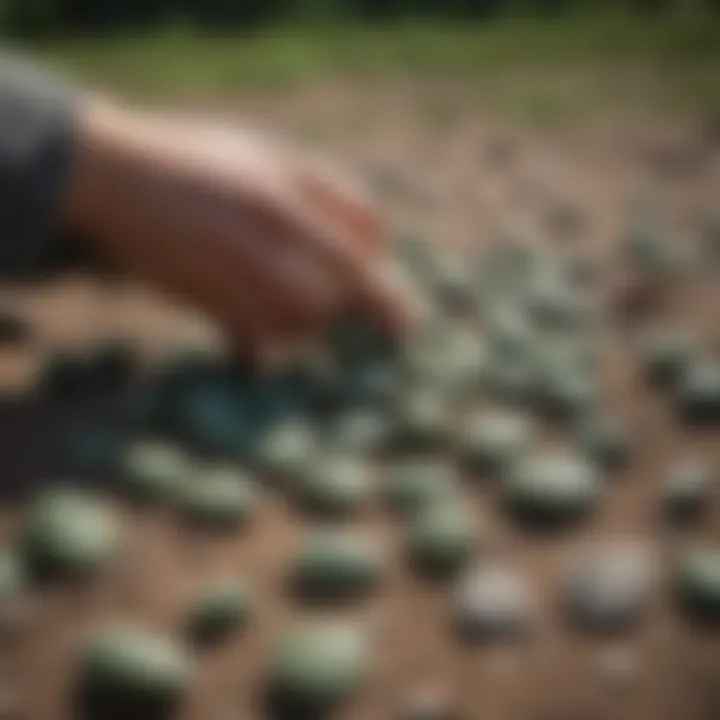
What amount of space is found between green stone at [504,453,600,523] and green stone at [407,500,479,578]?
2 centimetres

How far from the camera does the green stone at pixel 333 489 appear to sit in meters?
0.45

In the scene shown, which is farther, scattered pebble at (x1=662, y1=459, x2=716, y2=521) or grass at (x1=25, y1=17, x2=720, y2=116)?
grass at (x1=25, y1=17, x2=720, y2=116)

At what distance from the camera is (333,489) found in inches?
17.9

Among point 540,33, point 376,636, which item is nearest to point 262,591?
point 376,636

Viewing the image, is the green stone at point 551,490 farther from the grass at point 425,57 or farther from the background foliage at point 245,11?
Answer: the background foliage at point 245,11

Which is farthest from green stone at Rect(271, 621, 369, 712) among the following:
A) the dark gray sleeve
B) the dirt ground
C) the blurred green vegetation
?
the blurred green vegetation

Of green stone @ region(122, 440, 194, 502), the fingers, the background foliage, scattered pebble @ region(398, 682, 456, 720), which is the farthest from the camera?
the background foliage

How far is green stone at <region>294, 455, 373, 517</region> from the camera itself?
452 millimetres

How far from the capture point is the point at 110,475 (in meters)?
0.47

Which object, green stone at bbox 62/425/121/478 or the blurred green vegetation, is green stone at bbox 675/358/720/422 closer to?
green stone at bbox 62/425/121/478

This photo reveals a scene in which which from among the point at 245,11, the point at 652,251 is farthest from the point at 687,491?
the point at 245,11

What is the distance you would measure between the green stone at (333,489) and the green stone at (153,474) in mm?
43

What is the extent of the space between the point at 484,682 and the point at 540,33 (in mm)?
799

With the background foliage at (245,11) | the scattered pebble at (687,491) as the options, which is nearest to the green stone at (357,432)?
the scattered pebble at (687,491)
